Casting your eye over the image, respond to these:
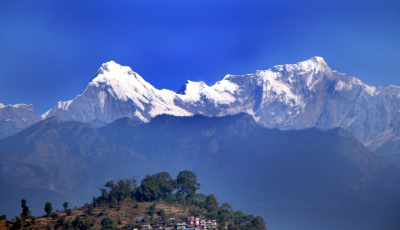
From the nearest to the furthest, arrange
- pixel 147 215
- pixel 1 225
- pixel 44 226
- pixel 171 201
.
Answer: pixel 1 225 → pixel 44 226 → pixel 147 215 → pixel 171 201

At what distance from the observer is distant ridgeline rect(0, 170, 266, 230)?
113156 mm

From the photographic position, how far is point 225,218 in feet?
439

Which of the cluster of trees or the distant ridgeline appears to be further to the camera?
the cluster of trees

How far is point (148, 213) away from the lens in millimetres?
127125

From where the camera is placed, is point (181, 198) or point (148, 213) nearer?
point (148, 213)

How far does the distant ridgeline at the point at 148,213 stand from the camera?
113m

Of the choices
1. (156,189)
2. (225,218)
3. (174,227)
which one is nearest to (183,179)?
(156,189)

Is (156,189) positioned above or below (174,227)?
above

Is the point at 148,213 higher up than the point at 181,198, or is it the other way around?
the point at 181,198

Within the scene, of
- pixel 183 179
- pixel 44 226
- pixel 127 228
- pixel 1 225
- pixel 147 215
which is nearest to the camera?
pixel 1 225

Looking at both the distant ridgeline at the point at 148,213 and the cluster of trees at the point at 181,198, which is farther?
the cluster of trees at the point at 181,198

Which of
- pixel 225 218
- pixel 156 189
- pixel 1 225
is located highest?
pixel 156 189

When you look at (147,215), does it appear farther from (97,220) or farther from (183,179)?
(183,179)

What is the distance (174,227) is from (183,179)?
32634 mm
